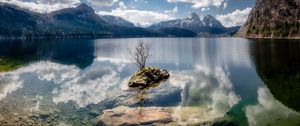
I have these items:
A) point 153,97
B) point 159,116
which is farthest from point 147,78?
point 159,116

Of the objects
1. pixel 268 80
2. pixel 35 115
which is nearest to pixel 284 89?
pixel 268 80

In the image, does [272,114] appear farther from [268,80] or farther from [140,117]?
[268,80]

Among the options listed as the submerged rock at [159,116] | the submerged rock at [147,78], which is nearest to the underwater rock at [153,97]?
the submerged rock at [159,116]

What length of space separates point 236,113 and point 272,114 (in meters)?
4.53

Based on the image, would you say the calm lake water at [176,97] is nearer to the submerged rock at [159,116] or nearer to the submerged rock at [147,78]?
the submerged rock at [159,116]

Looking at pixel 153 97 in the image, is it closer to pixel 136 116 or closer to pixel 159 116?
pixel 136 116

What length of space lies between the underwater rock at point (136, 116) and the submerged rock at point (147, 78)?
63.5ft

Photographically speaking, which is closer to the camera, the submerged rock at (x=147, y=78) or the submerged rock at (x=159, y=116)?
the submerged rock at (x=159, y=116)

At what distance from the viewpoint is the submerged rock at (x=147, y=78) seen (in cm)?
6538

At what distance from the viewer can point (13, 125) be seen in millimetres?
38219

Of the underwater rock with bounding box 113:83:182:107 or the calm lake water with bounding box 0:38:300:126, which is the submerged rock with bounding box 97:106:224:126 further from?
the underwater rock with bounding box 113:83:182:107

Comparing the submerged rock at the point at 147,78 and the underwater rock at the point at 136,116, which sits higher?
the submerged rock at the point at 147,78

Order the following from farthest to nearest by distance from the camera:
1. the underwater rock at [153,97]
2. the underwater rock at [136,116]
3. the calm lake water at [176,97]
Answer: the underwater rock at [153,97]
the calm lake water at [176,97]
the underwater rock at [136,116]

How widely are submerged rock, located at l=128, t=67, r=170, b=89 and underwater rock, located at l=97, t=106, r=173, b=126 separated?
19.4 metres
